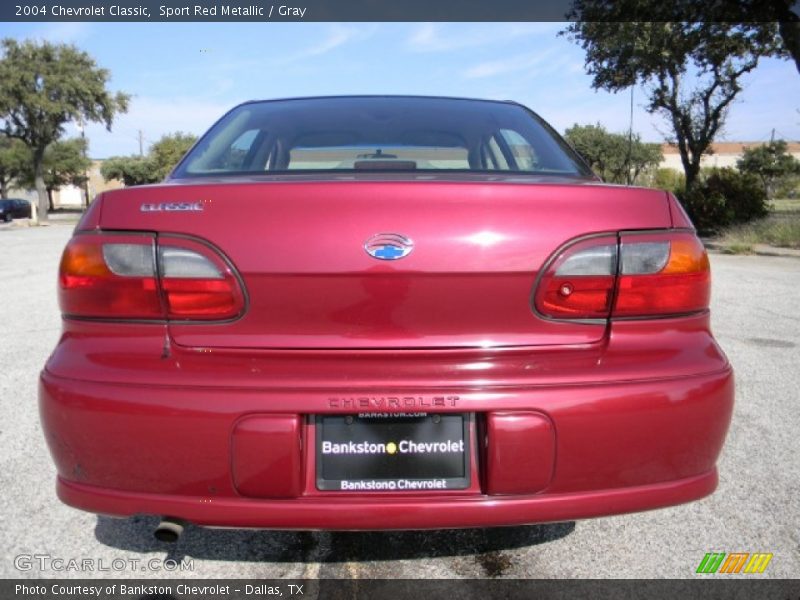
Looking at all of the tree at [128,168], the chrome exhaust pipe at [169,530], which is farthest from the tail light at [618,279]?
the tree at [128,168]

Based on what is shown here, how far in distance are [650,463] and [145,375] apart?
1335 mm

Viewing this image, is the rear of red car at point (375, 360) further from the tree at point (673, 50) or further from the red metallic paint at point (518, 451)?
the tree at point (673, 50)

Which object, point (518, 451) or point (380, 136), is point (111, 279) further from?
point (380, 136)

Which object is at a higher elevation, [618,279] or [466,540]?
[618,279]

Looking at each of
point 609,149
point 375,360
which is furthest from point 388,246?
point 609,149

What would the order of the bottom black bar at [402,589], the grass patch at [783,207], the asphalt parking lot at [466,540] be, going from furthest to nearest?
the grass patch at [783,207], the asphalt parking lot at [466,540], the bottom black bar at [402,589]

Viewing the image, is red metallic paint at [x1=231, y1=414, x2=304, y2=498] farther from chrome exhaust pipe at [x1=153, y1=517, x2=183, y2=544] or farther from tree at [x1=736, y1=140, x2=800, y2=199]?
tree at [x1=736, y1=140, x2=800, y2=199]

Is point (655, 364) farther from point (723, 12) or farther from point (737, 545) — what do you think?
point (723, 12)

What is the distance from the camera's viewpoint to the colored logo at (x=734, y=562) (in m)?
2.08

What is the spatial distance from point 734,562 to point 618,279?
1147 millimetres

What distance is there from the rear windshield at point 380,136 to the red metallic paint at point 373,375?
0.76 metres

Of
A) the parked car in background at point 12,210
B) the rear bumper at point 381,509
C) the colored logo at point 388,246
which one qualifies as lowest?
the parked car in background at point 12,210

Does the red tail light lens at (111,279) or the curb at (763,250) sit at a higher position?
the red tail light lens at (111,279)

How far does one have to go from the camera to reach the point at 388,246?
5.32ft
